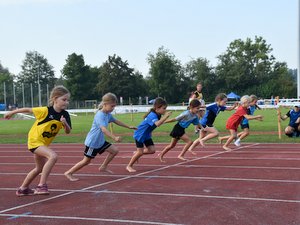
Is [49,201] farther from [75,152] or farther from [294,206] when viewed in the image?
[75,152]

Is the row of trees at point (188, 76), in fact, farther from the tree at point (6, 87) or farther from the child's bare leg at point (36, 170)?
the child's bare leg at point (36, 170)

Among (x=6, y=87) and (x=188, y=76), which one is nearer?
(x=6, y=87)

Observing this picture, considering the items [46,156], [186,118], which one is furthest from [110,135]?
[186,118]

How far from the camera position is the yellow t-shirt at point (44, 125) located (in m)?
6.36

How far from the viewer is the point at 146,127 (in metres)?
8.61

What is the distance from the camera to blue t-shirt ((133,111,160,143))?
332 inches

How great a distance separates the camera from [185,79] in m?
78.3

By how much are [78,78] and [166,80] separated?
731 inches

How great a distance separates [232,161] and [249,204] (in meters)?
4.22

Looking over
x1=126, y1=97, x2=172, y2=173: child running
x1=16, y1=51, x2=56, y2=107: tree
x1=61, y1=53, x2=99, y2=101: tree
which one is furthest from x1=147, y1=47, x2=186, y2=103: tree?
x1=126, y1=97, x2=172, y2=173: child running

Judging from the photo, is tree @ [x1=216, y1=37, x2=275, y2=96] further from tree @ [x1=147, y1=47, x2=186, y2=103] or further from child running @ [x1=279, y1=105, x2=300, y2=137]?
child running @ [x1=279, y1=105, x2=300, y2=137]

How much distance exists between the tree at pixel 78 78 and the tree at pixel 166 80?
1393 cm

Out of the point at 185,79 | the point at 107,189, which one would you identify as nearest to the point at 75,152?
the point at 107,189

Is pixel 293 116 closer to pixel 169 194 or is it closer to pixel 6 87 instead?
pixel 169 194
